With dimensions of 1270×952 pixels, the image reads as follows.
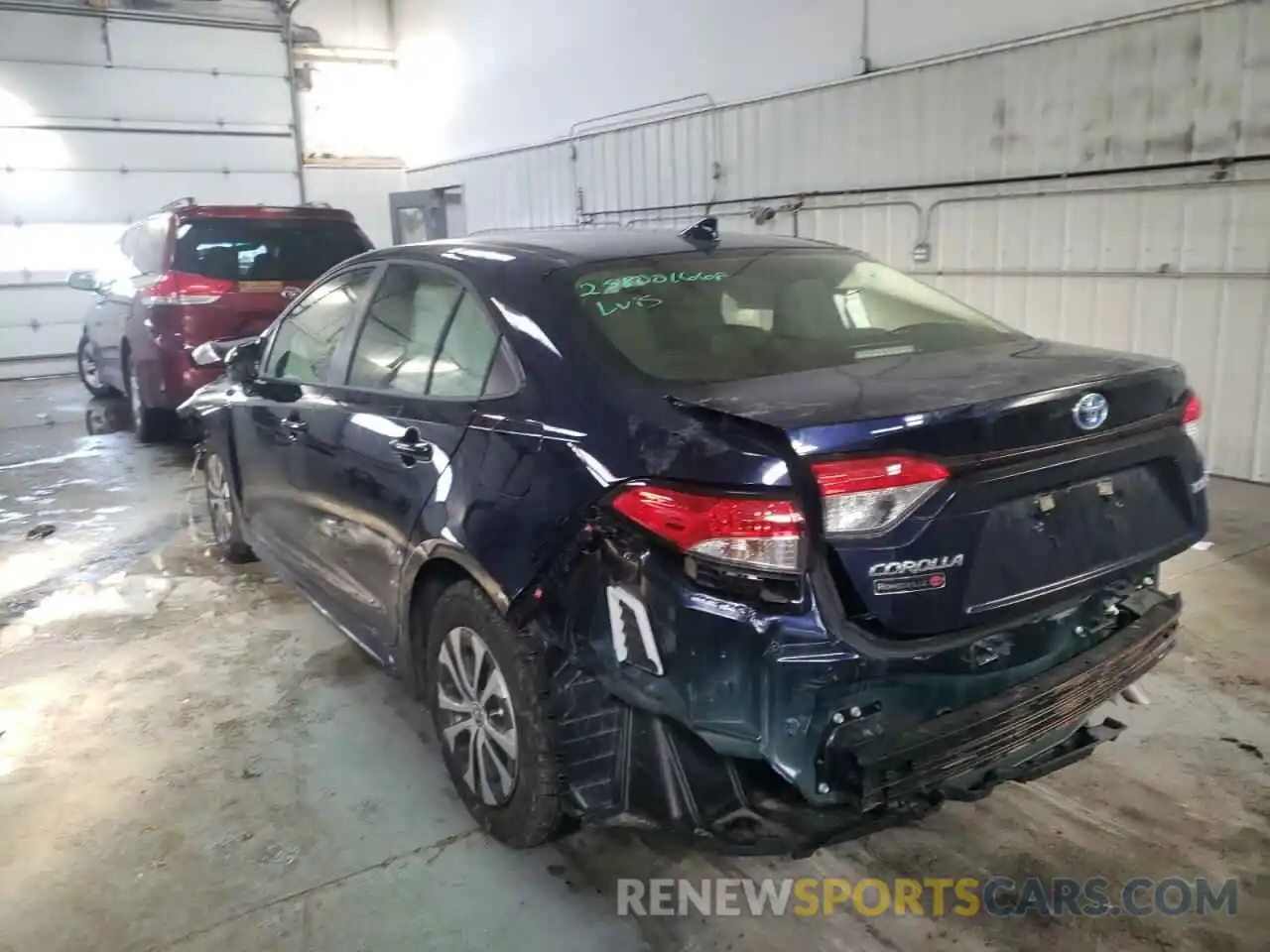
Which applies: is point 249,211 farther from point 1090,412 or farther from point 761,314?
point 1090,412

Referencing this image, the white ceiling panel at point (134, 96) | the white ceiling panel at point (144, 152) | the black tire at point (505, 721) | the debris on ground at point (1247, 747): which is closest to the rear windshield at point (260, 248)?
the black tire at point (505, 721)

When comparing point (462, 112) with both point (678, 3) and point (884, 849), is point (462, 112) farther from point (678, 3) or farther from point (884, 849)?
point (884, 849)

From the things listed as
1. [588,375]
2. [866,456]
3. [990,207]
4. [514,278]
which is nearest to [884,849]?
[866,456]

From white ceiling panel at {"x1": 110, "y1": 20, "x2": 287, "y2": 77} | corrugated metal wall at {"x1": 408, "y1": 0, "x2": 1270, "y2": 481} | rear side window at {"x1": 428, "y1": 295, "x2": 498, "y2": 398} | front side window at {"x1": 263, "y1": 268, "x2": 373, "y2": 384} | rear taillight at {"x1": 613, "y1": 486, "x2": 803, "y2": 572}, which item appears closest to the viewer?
rear taillight at {"x1": 613, "y1": 486, "x2": 803, "y2": 572}

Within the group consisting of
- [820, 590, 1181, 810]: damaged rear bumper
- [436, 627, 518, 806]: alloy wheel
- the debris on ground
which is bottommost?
the debris on ground

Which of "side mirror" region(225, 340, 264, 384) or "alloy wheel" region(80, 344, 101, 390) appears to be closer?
"side mirror" region(225, 340, 264, 384)

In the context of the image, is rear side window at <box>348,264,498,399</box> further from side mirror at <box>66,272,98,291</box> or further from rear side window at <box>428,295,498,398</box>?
side mirror at <box>66,272,98,291</box>

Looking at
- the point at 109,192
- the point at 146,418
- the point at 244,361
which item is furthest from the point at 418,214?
the point at 244,361

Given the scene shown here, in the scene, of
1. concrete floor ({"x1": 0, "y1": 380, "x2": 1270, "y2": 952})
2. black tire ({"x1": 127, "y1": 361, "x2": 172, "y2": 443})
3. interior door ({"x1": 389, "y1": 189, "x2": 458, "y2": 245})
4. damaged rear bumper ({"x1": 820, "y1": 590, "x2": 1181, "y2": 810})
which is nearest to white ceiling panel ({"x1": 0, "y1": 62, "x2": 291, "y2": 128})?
interior door ({"x1": 389, "y1": 189, "x2": 458, "y2": 245})

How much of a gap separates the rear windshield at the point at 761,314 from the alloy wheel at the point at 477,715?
83cm

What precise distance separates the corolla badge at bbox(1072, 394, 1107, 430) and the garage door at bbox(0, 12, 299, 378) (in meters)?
13.2

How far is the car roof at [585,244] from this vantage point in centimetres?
268

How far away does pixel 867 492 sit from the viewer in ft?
5.86

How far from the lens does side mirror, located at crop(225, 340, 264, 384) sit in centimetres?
388
